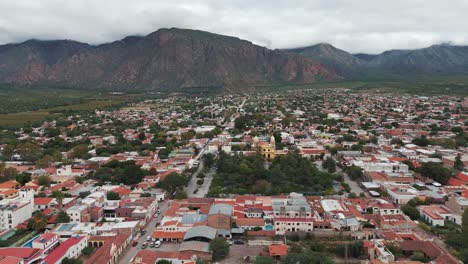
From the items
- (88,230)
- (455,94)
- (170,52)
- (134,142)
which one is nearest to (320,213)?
(88,230)

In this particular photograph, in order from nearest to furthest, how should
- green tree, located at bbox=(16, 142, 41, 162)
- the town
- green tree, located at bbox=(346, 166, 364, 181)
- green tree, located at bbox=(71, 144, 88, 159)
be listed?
the town → green tree, located at bbox=(346, 166, 364, 181) → green tree, located at bbox=(16, 142, 41, 162) → green tree, located at bbox=(71, 144, 88, 159)

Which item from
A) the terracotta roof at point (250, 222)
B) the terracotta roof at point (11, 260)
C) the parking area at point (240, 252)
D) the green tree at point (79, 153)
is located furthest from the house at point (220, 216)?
the green tree at point (79, 153)

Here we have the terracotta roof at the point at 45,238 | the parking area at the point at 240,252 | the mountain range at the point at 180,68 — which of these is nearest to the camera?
the parking area at the point at 240,252

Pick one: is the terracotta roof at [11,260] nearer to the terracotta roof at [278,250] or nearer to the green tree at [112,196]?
the green tree at [112,196]

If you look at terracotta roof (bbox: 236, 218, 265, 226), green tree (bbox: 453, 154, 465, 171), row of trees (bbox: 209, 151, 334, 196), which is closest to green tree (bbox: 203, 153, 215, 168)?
row of trees (bbox: 209, 151, 334, 196)

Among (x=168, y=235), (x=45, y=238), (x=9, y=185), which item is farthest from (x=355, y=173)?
(x=9, y=185)

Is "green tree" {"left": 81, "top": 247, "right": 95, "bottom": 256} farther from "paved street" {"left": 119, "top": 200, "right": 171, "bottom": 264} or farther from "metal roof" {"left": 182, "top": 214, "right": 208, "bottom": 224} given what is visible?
"metal roof" {"left": 182, "top": 214, "right": 208, "bottom": 224}
